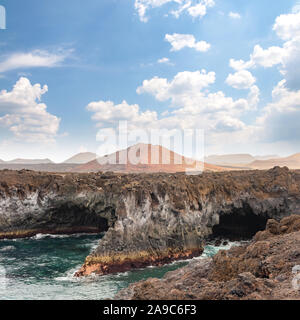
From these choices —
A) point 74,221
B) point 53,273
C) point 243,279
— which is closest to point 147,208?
point 53,273

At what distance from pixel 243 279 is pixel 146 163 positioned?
405ft

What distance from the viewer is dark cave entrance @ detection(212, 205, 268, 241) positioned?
3950cm

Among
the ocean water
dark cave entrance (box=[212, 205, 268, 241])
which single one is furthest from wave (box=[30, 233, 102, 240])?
dark cave entrance (box=[212, 205, 268, 241])

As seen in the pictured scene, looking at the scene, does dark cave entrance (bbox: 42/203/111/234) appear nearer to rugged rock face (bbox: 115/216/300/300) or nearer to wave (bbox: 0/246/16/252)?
wave (bbox: 0/246/16/252)

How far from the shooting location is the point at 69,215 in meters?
43.9

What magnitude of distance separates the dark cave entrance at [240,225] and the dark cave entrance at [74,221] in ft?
53.5

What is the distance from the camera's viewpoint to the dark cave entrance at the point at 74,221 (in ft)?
139

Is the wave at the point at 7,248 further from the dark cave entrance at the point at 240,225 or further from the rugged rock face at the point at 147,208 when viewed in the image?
the dark cave entrance at the point at 240,225

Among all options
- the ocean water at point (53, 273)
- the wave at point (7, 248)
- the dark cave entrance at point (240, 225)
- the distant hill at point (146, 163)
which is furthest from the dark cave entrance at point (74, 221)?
the distant hill at point (146, 163)

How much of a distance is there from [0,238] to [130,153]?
116m

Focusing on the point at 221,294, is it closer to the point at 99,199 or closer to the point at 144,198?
the point at 144,198

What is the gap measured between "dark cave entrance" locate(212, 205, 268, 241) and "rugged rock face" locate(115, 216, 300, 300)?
27252 millimetres

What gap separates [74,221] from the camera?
4422cm
